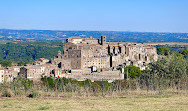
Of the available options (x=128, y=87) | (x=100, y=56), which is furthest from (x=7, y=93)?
(x=100, y=56)

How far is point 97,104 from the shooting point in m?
11.8

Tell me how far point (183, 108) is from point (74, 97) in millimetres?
4576

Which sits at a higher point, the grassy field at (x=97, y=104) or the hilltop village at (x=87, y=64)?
the grassy field at (x=97, y=104)

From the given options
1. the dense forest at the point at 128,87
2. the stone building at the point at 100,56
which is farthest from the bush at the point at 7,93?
the stone building at the point at 100,56

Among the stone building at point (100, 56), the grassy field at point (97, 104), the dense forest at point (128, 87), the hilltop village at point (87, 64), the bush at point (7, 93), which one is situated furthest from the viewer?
the stone building at point (100, 56)

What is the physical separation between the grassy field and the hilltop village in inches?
885

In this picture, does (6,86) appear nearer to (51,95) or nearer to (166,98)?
(51,95)

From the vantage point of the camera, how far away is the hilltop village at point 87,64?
3794 cm

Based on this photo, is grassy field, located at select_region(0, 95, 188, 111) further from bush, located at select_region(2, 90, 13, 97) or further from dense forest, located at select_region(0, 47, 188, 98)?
dense forest, located at select_region(0, 47, 188, 98)

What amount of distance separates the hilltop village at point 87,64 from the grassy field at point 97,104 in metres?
22.5

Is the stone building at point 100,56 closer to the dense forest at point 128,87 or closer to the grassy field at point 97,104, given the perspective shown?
the dense forest at point 128,87

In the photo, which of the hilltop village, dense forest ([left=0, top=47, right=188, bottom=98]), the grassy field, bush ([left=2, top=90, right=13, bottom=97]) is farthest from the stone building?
the grassy field

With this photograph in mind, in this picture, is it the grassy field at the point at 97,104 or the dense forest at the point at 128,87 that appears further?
the dense forest at the point at 128,87

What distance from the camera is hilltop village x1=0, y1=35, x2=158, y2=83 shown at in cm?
3794
